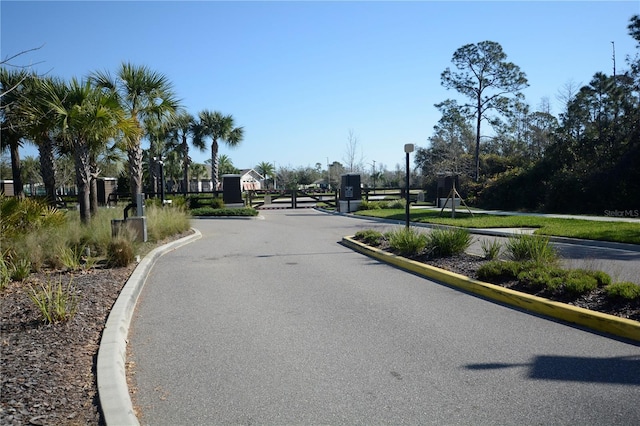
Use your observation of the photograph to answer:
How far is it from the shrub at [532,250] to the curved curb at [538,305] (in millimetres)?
1298

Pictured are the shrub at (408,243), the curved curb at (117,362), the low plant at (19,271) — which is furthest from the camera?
the shrub at (408,243)

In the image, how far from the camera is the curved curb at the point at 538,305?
578cm

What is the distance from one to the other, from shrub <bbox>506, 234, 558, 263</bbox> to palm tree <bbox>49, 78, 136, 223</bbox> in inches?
430

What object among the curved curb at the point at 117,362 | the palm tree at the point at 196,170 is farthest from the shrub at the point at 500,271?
the palm tree at the point at 196,170

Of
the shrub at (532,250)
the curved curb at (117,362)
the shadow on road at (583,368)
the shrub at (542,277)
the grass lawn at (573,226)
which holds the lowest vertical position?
the shadow on road at (583,368)

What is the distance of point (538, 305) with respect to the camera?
691 cm

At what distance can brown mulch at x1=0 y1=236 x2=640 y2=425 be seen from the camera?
3.96 m

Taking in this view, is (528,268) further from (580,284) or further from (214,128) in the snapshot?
(214,128)

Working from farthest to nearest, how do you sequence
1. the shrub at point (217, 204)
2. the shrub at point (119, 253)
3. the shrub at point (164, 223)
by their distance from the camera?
the shrub at point (217, 204)
the shrub at point (164, 223)
the shrub at point (119, 253)

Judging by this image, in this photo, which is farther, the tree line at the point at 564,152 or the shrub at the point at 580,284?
the tree line at the point at 564,152

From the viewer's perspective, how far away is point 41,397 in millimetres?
4168

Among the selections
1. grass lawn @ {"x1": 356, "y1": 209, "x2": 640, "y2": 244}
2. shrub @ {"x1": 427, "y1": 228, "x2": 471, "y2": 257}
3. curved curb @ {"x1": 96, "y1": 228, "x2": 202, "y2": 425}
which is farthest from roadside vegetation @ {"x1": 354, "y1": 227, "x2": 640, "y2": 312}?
curved curb @ {"x1": 96, "y1": 228, "x2": 202, "y2": 425}

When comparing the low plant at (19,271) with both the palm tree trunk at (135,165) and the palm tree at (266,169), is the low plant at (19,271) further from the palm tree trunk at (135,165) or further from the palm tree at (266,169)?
the palm tree at (266,169)

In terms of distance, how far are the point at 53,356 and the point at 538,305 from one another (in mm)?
5716
